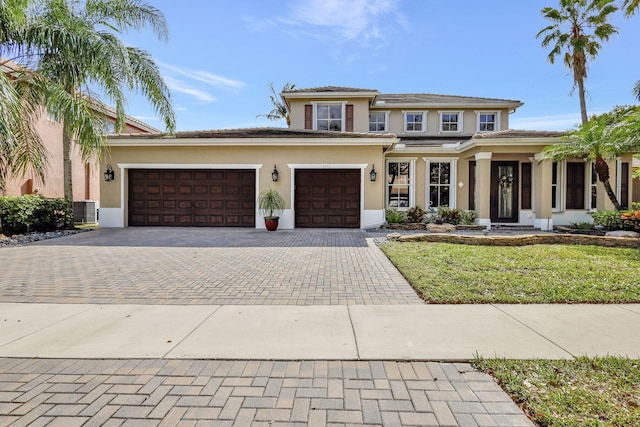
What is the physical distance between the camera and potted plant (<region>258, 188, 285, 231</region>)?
1378 cm

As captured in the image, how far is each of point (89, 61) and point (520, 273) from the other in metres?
13.2

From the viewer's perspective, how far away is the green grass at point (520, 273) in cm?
517

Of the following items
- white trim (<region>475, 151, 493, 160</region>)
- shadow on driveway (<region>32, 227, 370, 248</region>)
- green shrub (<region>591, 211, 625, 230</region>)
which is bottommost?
shadow on driveway (<region>32, 227, 370, 248</region>)

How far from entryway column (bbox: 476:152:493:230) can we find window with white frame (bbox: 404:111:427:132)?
6.09m

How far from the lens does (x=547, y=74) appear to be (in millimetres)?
18391

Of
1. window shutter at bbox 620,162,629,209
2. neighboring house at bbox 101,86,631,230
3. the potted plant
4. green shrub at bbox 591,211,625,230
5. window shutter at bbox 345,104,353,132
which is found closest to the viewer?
green shrub at bbox 591,211,625,230

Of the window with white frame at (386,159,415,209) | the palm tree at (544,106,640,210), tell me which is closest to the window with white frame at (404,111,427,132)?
the window with white frame at (386,159,415,209)

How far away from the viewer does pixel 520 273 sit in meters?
6.59

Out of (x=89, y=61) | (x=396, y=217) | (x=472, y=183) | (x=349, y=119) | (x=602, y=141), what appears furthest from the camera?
(x=349, y=119)

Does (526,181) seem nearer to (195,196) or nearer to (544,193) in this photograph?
(544,193)

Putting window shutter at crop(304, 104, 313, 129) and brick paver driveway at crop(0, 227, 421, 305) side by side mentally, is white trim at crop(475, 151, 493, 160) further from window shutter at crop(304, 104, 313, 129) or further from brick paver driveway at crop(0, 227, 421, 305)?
window shutter at crop(304, 104, 313, 129)

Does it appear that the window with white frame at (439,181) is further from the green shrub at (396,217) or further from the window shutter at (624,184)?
the window shutter at (624,184)

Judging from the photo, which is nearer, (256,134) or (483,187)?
(483,187)

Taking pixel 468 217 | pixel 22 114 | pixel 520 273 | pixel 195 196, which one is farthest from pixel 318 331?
pixel 468 217
